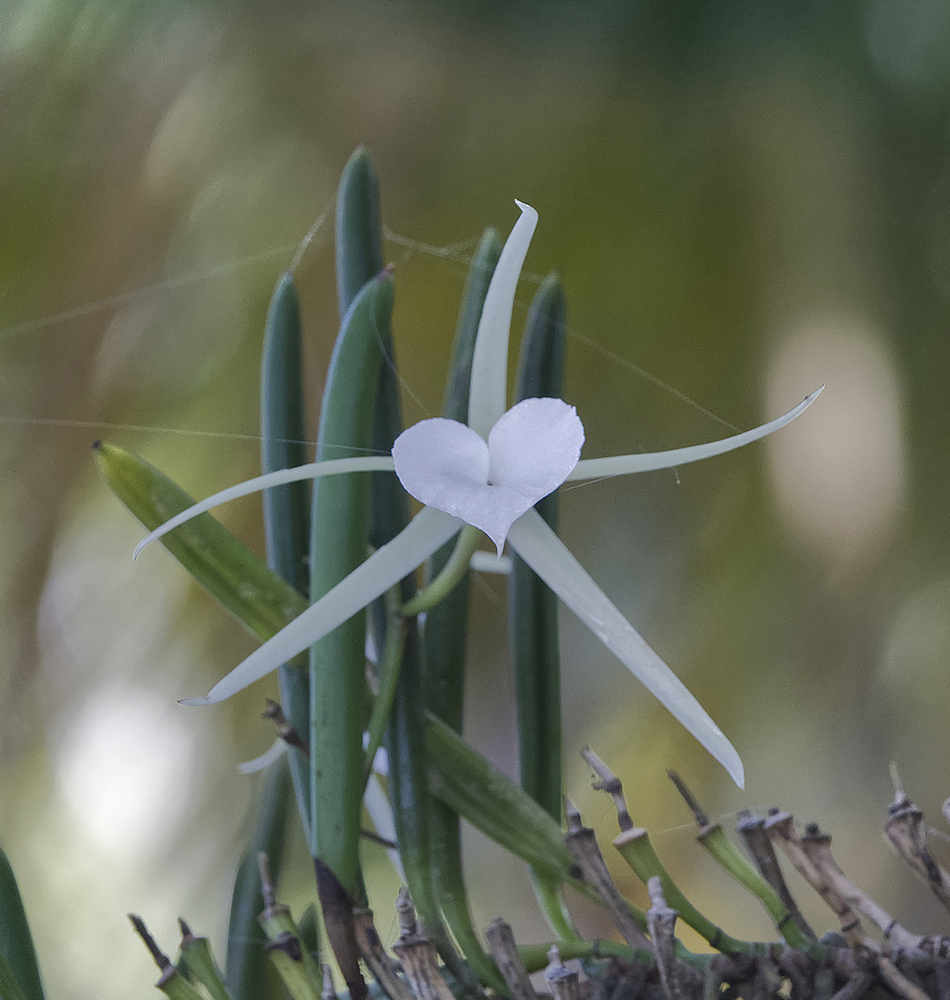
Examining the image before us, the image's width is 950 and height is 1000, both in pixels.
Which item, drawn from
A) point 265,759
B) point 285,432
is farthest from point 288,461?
point 265,759

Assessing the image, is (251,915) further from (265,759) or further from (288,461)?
(288,461)

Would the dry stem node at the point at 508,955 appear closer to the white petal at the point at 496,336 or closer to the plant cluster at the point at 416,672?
the plant cluster at the point at 416,672

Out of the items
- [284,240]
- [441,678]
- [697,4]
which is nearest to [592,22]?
[697,4]

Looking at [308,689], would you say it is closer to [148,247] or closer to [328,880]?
[328,880]

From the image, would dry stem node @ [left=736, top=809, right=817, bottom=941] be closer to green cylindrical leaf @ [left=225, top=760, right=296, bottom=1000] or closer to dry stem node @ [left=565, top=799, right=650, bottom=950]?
dry stem node @ [left=565, top=799, right=650, bottom=950]

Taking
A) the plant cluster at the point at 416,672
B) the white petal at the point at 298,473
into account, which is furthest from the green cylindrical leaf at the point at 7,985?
the white petal at the point at 298,473

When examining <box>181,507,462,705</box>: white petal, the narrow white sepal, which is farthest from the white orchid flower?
the narrow white sepal
